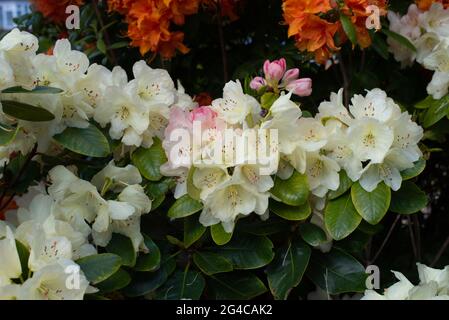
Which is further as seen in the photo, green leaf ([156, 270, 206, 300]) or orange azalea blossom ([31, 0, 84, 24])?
orange azalea blossom ([31, 0, 84, 24])

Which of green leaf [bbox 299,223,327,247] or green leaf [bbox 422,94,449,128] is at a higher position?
green leaf [bbox 422,94,449,128]

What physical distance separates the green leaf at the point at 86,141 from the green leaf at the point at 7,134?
0.27 ft

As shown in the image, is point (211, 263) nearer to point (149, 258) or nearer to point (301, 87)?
point (149, 258)

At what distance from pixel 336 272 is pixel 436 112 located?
43 cm

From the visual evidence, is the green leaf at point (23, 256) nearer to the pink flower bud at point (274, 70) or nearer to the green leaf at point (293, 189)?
the green leaf at point (293, 189)

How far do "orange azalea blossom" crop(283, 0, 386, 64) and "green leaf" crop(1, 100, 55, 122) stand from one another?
548 millimetres

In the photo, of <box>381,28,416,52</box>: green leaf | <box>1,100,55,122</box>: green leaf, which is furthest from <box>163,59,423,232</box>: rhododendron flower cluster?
<box>381,28,416,52</box>: green leaf

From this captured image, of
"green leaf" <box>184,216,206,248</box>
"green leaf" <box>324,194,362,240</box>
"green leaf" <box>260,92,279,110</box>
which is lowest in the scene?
"green leaf" <box>184,216,206,248</box>

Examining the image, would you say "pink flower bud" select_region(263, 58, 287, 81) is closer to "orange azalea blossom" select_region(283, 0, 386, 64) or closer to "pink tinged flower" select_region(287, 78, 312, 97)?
"pink tinged flower" select_region(287, 78, 312, 97)

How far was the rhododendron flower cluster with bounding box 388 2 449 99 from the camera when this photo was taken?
58.1 inches

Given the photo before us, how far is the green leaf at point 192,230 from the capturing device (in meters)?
Result: 1.23

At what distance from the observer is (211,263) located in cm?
122

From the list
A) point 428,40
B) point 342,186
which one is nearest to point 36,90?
point 342,186

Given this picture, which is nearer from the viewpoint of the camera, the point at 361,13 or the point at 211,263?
the point at 211,263
